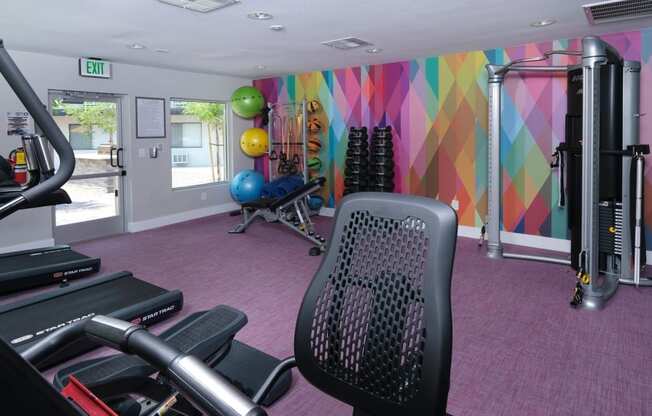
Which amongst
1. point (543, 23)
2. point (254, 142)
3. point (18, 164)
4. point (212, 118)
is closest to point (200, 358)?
point (543, 23)

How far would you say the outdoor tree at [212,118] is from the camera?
7234 millimetres

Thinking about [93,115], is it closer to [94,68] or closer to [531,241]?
[94,68]

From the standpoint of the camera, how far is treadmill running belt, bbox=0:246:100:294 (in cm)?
364

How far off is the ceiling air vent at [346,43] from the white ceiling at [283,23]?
12 cm

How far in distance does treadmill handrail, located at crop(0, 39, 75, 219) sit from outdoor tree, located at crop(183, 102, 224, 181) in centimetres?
610

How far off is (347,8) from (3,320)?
3.12m

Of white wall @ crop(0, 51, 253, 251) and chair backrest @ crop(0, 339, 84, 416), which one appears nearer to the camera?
chair backrest @ crop(0, 339, 84, 416)

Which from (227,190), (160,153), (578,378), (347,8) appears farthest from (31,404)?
(227,190)

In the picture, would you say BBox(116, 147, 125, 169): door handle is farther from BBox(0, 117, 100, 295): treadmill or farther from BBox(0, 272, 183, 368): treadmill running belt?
BBox(0, 272, 183, 368): treadmill running belt

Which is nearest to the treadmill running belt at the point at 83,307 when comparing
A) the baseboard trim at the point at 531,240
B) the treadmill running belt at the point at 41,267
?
the treadmill running belt at the point at 41,267

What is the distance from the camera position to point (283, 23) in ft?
12.8

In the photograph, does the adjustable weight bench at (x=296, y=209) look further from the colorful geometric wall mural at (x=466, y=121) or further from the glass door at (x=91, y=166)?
the glass door at (x=91, y=166)

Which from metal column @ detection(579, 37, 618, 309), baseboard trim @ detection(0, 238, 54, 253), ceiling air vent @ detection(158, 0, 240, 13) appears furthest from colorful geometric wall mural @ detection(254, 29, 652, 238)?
baseboard trim @ detection(0, 238, 54, 253)

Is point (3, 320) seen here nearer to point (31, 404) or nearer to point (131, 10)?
point (131, 10)
